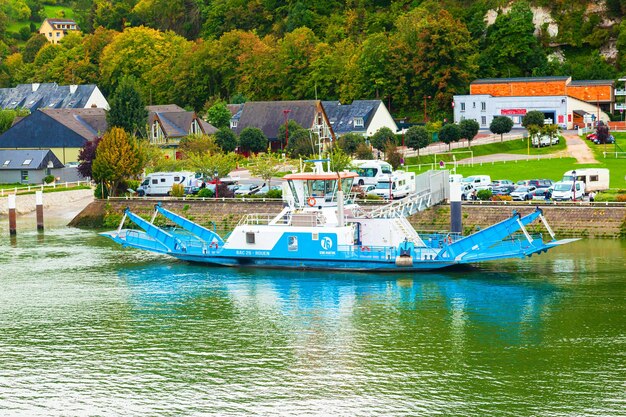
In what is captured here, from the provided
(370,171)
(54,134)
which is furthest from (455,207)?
(54,134)

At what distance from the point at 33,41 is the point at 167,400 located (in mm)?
153106

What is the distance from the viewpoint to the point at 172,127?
108m

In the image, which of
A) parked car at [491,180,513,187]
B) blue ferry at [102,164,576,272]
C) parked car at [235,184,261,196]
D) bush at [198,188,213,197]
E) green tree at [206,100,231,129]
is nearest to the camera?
blue ferry at [102,164,576,272]

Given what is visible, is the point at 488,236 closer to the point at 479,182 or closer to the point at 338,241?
the point at 338,241

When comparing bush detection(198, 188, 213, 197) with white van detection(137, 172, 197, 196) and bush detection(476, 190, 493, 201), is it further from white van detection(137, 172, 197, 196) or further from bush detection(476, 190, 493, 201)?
bush detection(476, 190, 493, 201)

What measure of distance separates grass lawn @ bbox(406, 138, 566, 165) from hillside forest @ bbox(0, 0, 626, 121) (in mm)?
13005

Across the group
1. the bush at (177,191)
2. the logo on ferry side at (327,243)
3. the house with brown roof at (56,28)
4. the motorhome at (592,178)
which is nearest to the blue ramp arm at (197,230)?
the logo on ferry side at (327,243)

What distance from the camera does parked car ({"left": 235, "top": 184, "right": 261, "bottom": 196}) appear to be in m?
75.4

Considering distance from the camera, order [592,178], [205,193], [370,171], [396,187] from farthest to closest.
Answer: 1. [370,171]
2. [205,193]
3. [396,187]
4. [592,178]

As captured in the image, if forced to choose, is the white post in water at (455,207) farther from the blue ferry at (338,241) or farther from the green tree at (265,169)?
the green tree at (265,169)

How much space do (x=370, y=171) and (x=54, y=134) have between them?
36.8m

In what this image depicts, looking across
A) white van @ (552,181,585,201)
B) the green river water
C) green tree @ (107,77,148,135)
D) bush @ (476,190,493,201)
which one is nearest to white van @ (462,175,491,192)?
bush @ (476,190,493,201)

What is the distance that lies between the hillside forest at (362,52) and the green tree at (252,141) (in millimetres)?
7269

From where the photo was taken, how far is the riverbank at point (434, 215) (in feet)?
206
